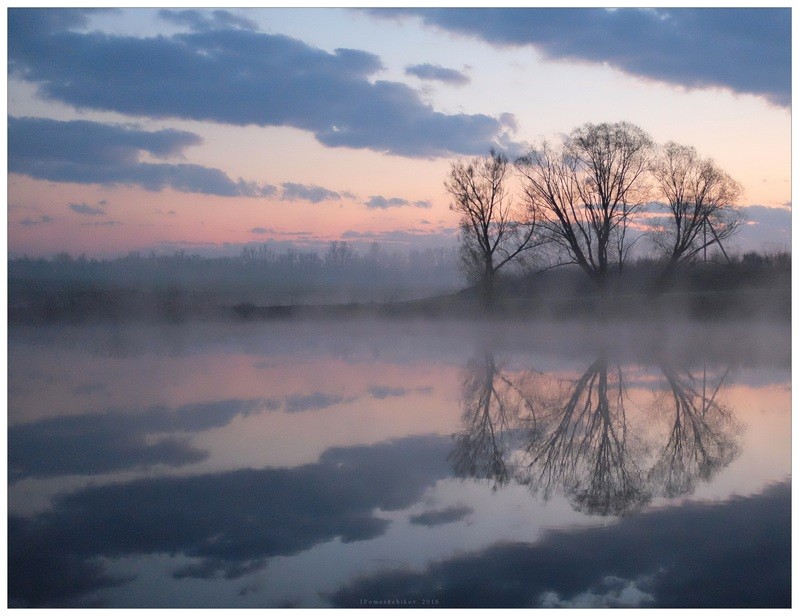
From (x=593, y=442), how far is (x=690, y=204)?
14.8 meters

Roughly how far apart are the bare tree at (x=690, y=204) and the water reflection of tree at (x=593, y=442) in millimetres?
9420

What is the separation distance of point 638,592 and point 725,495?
136cm

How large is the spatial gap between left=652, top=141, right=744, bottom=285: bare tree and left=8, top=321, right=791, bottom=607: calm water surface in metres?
8.47

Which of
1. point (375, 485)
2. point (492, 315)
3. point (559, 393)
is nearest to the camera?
point (375, 485)

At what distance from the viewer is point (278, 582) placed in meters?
3.48

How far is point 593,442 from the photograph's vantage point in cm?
555

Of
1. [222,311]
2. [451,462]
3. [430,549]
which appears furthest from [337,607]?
[222,311]

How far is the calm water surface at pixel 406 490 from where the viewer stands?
136 inches

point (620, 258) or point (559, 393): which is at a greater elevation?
point (620, 258)

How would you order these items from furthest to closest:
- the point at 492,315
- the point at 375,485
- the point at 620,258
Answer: the point at 492,315
the point at 620,258
the point at 375,485

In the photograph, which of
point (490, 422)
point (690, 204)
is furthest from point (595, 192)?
point (490, 422)

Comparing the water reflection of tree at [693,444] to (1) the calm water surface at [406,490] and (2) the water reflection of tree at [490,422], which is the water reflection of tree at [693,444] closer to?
(1) the calm water surface at [406,490]

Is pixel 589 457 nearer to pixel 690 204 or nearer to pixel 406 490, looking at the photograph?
pixel 406 490

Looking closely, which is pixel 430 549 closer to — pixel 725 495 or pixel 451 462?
pixel 451 462
